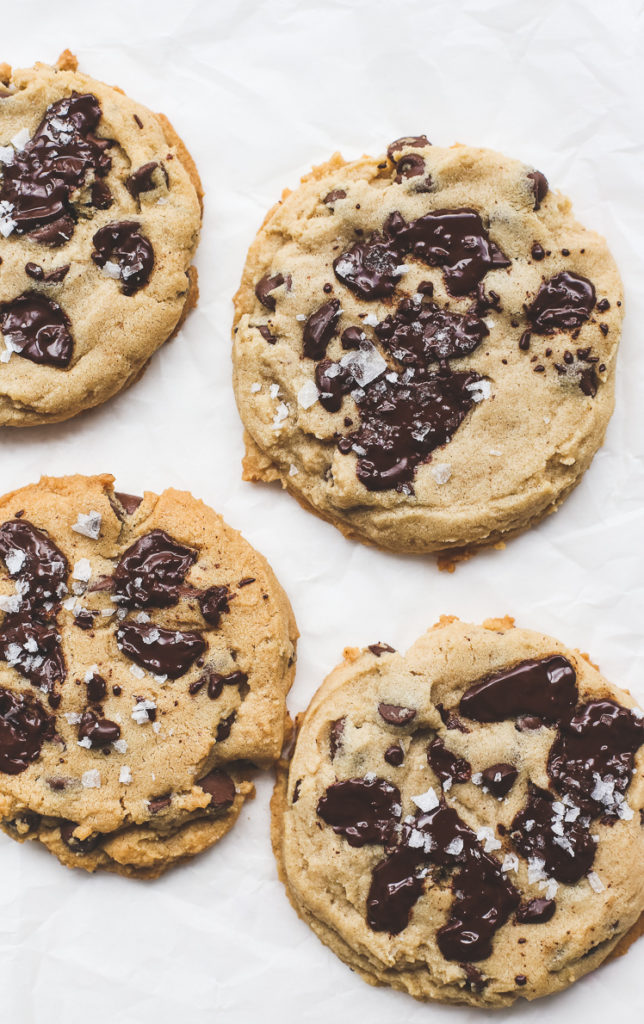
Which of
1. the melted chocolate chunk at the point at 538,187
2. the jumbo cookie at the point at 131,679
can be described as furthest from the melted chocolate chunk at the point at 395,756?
the melted chocolate chunk at the point at 538,187

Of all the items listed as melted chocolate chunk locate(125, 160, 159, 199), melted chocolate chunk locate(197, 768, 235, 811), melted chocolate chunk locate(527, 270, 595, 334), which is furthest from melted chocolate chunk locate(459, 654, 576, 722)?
melted chocolate chunk locate(125, 160, 159, 199)

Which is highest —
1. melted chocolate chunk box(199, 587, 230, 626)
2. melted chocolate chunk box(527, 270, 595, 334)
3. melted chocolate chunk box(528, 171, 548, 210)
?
melted chocolate chunk box(528, 171, 548, 210)

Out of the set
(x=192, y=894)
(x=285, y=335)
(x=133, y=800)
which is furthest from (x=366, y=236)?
(x=192, y=894)

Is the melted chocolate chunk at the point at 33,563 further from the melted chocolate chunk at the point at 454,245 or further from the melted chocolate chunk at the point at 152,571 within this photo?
the melted chocolate chunk at the point at 454,245

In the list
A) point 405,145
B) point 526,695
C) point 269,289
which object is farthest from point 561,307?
point 526,695

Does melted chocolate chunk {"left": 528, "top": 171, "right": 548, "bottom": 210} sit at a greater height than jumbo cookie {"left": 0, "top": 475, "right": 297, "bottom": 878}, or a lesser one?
greater

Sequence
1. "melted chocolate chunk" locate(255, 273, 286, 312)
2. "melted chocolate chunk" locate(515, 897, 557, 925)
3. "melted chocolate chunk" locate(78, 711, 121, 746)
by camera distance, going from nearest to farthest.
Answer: "melted chocolate chunk" locate(515, 897, 557, 925), "melted chocolate chunk" locate(78, 711, 121, 746), "melted chocolate chunk" locate(255, 273, 286, 312)

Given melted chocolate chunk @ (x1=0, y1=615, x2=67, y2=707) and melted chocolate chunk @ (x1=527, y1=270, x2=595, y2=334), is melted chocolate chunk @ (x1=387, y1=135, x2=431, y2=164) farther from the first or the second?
melted chocolate chunk @ (x1=0, y1=615, x2=67, y2=707)

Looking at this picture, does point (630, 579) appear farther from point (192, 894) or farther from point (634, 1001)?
point (192, 894)
